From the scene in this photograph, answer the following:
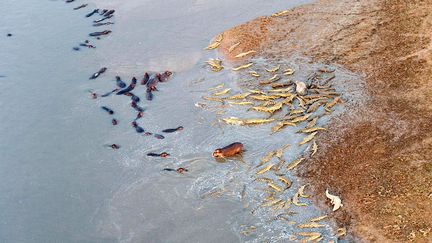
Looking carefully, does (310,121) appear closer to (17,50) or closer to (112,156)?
(112,156)

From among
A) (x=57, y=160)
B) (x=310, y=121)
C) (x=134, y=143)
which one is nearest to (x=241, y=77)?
(x=310, y=121)

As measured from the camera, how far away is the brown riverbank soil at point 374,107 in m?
8.95

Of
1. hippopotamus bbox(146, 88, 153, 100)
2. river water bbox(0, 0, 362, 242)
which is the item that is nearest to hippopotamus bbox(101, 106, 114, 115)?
river water bbox(0, 0, 362, 242)

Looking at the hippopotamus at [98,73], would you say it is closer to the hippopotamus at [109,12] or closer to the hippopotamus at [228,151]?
the hippopotamus at [109,12]

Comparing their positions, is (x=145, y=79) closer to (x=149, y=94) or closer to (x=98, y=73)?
(x=149, y=94)

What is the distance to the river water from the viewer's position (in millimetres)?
9438

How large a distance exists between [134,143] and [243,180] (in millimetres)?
2870

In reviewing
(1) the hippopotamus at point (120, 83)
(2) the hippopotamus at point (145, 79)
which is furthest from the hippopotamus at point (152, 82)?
(1) the hippopotamus at point (120, 83)

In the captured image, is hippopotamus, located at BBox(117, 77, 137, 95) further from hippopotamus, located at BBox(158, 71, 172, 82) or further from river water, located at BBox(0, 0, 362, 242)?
hippopotamus, located at BBox(158, 71, 172, 82)

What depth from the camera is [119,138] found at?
11789mm

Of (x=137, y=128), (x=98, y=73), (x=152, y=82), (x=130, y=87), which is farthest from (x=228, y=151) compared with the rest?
(x=98, y=73)

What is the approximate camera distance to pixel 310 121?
11.5 metres

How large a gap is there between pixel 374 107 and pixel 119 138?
5829 millimetres

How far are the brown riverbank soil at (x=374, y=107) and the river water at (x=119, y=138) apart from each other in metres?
0.87
